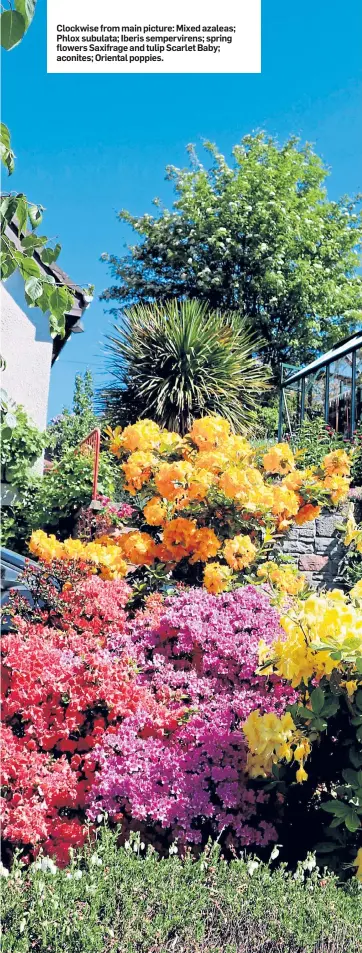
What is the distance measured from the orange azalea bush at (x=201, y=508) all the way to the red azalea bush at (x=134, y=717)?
1.11m

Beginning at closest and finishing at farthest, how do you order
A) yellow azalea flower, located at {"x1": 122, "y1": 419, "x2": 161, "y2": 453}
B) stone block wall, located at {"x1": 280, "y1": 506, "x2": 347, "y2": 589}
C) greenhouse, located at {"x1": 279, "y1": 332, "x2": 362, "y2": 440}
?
yellow azalea flower, located at {"x1": 122, "y1": 419, "x2": 161, "y2": 453} < stone block wall, located at {"x1": 280, "y1": 506, "x2": 347, "y2": 589} < greenhouse, located at {"x1": 279, "y1": 332, "x2": 362, "y2": 440}

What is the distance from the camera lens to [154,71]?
3467mm

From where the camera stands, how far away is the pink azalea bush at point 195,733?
10.9ft

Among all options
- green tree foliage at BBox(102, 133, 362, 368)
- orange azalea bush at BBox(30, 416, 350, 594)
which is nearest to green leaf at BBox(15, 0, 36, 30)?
orange azalea bush at BBox(30, 416, 350, 594)

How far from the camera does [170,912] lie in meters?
2.43

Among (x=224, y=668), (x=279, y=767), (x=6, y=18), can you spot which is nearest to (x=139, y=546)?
(x=224, y=668)

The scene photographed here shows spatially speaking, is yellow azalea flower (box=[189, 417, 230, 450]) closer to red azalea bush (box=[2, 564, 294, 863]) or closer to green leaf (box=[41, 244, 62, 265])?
red azalea bush (box=[2, 564, 294, 863])

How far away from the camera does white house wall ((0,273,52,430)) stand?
464 inches

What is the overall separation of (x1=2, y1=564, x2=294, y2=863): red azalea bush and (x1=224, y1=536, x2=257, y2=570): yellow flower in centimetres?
106

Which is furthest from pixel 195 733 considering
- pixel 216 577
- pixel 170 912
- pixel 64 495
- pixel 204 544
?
pixel 64 495

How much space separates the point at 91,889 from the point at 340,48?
15.6 ft

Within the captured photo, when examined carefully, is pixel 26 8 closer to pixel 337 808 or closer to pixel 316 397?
pixel 337 808

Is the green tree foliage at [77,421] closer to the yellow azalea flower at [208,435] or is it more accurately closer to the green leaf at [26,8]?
the yellow azalea flower at [208,435]

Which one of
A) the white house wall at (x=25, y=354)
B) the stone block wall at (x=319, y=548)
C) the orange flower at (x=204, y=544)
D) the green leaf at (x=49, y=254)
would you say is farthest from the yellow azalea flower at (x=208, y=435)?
the white house wall at (x=25, y=354)
